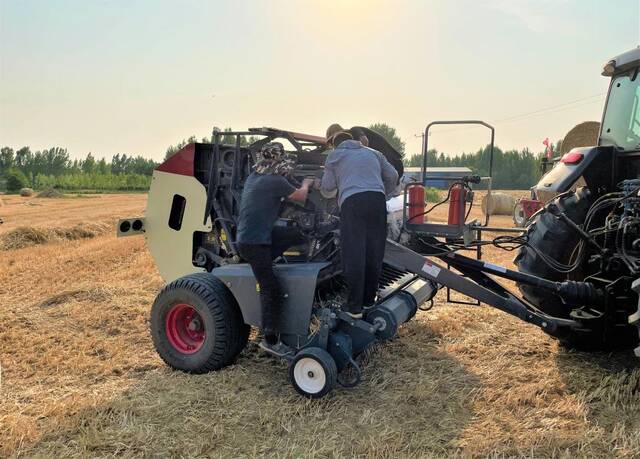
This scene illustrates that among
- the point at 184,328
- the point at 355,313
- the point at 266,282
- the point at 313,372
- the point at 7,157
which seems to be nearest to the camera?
the point at 313,372

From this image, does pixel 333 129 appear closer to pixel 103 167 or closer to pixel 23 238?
pixel 23 238

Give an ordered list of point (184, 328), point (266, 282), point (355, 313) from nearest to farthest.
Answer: point (355, 313)
point (266, 282)
point (184, 328)

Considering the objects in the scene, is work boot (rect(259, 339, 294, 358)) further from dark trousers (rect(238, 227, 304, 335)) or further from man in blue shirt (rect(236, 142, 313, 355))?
dark trousers (rect(238, 227, 304, 335))

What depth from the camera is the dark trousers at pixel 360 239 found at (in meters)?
3.78

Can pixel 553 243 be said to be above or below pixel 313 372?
above

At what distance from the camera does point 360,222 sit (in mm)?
3787

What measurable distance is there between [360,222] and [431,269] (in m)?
0.63

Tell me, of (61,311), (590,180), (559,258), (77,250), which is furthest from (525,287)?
(77,250)

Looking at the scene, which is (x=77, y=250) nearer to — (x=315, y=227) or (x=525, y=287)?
(x=315, y=227)

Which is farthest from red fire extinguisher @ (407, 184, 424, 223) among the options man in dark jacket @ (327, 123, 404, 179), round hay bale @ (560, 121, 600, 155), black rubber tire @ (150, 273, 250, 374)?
round hay bale @ (560, 121, 600, 155)

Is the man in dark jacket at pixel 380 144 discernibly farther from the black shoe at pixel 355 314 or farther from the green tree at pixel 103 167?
the green tree at pixel 103 167

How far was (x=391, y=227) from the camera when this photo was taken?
4.75m

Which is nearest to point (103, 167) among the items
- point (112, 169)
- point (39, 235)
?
point (112, 169)

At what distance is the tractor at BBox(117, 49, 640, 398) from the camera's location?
3775 mm
